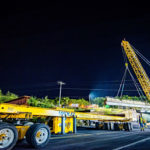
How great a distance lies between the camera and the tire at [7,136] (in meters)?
4.70

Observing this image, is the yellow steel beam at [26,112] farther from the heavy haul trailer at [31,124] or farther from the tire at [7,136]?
the tire at [7,136]

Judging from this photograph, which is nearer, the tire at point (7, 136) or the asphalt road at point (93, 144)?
the tire at point (7, 136)

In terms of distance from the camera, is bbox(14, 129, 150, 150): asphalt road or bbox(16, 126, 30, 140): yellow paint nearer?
bbox(16, 126, 30, 140): yellow paint

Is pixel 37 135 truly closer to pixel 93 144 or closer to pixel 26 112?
pixel 26 112

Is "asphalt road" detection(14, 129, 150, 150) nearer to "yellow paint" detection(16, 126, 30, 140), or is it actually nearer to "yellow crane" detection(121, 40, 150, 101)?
"yellow paint" detection(16, 126, 30, 140)

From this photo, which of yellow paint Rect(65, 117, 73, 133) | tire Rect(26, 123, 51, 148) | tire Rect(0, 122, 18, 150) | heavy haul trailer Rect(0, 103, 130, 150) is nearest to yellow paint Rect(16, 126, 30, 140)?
heavy haul trailer Rect(0, 103, 130, 150)

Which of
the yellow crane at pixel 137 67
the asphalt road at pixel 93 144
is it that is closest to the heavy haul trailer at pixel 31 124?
the asphalt road at pixel 93 144

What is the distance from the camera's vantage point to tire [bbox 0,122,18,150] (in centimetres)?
470

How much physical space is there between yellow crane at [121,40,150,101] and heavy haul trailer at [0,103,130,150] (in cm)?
4380

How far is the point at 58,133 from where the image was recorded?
10344 millimetres

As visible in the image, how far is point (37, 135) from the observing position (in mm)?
5785

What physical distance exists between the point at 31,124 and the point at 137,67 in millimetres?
53624

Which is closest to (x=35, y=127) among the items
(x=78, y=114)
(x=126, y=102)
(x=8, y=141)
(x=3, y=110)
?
(x=8, y=141)

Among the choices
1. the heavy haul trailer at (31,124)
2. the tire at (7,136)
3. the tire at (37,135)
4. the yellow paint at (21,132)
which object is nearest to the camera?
the tire at (7,136)
